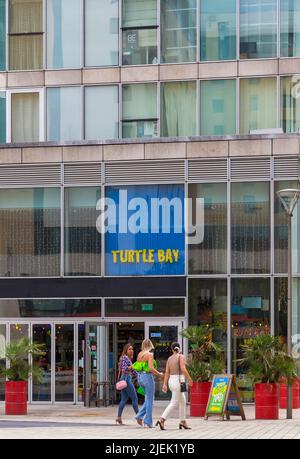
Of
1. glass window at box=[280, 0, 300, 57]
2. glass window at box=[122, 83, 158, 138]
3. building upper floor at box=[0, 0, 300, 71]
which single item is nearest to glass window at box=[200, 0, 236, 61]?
building upper floor at box=[0, 0, 300, 71]

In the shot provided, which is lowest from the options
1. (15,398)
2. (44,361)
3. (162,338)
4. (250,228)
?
(15,398)

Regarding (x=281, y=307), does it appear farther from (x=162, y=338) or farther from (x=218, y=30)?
(x=218, y=30)

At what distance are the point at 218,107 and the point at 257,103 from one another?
1.20 m

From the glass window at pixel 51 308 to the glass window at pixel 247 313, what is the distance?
4190 millimetres

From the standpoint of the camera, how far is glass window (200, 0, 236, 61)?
120 ft

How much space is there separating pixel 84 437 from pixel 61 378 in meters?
14.9

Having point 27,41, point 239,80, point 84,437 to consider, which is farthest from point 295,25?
point 84,437

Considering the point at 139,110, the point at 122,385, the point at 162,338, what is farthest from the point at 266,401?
the point at 139,110

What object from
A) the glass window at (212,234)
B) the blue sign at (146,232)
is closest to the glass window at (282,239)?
the glass window at (212,234)

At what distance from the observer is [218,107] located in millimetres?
36688

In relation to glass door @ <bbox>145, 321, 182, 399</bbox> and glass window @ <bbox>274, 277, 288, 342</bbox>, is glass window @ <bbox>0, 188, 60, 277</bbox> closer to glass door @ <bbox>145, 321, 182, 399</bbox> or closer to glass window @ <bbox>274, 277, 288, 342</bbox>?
glass door @ <bbox>145, 321, 182, 399</bbox>

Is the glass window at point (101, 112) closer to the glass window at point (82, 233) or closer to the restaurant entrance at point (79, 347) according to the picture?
the glass window at point (82, 233)

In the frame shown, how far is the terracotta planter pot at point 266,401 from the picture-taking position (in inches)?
1092

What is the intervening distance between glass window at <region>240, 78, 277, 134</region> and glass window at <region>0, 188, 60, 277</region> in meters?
6.25
